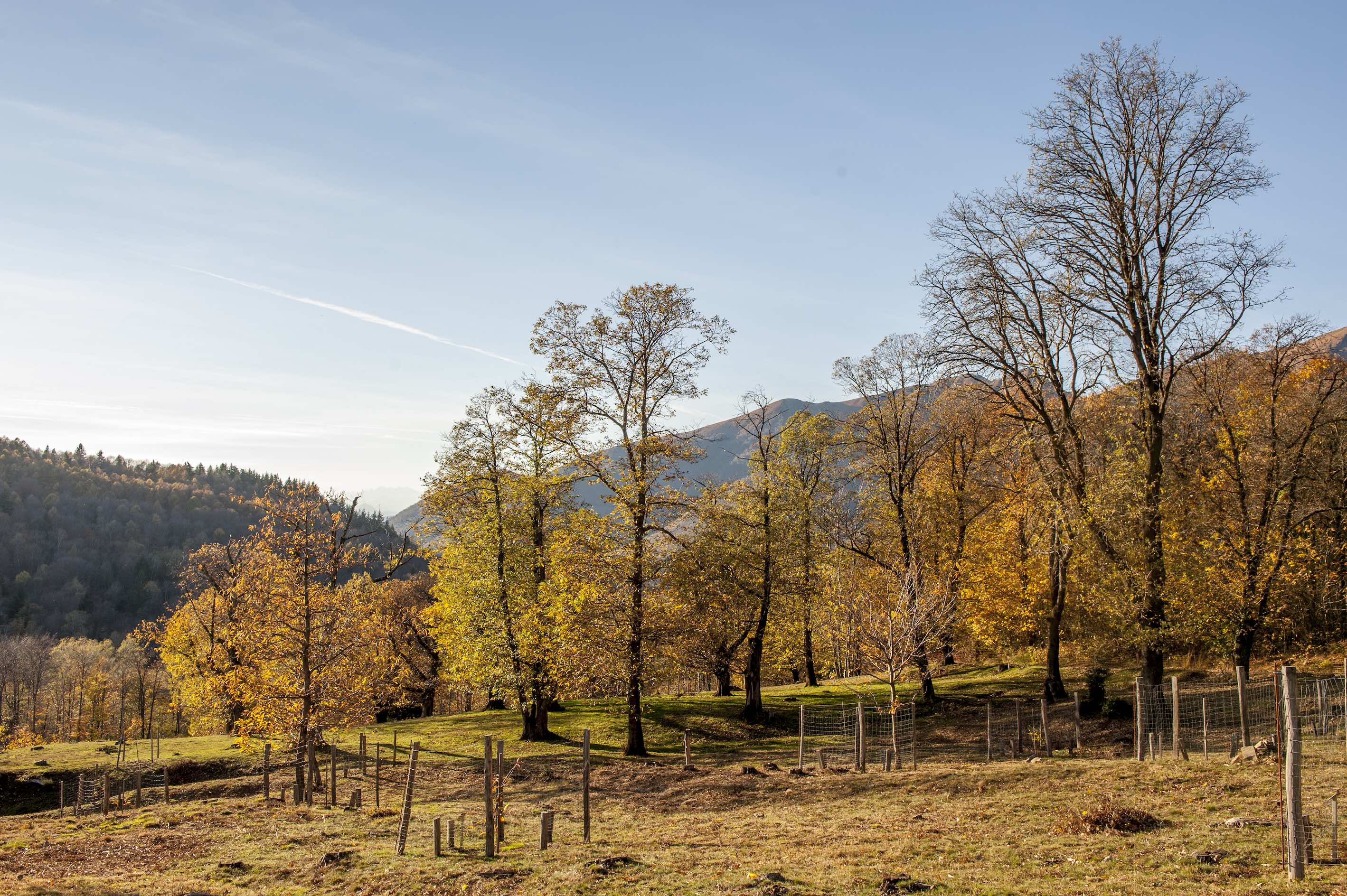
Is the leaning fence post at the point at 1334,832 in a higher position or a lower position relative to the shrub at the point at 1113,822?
higher

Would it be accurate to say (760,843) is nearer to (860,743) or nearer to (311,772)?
(860,743)

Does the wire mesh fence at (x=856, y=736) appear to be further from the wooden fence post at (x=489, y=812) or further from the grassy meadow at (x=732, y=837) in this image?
the wooden fence post at (x=489, y=812)

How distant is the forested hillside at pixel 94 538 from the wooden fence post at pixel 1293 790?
431ft

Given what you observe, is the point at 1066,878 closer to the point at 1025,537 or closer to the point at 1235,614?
the point at 1235,614

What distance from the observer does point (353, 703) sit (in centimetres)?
2483

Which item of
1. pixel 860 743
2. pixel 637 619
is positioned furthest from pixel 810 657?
pixel 860 743

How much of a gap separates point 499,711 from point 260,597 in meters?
18.3

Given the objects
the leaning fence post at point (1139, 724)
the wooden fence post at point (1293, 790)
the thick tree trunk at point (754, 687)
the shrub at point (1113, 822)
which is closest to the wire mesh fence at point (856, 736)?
the thick tree trunk at point (754, 687)

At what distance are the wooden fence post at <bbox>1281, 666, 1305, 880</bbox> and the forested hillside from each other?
13123 centimetres

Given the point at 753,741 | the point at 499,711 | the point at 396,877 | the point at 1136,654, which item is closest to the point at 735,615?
the point at 753,741

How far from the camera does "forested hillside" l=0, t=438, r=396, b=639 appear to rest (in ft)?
438

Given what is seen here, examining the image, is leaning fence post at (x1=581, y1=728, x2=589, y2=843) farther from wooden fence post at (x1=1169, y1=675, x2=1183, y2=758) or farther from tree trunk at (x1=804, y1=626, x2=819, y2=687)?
tree trunk at (x1=804, y1=626, x2=819, y2=687)

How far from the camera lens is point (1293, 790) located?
9.23 metres

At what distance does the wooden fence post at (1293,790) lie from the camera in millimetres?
9070
